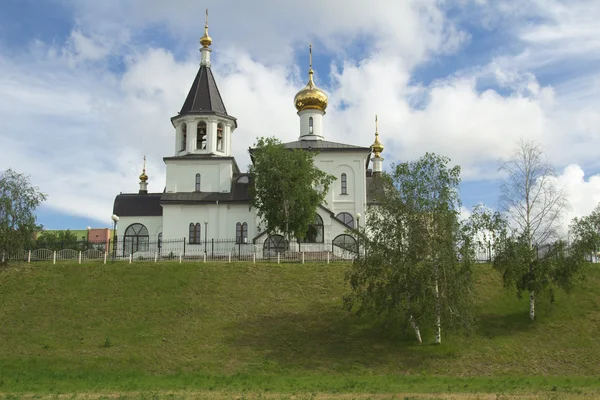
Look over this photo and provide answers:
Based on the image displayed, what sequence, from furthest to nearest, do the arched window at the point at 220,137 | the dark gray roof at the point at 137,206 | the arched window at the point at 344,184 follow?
the arched window at the point at 220,137 < the dark gray roof at the point at 137,206 < the arched window at the point at 344,184

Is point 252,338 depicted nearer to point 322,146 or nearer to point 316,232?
point 316,232

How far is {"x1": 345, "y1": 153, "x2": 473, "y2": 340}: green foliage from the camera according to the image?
21219mm

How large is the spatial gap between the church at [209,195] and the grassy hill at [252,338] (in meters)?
10.0

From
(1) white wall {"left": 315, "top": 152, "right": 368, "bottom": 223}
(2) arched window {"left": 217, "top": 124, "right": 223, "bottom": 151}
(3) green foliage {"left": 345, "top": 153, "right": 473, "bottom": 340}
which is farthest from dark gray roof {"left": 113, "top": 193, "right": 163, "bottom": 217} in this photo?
(3) green foliage {"left": 345, "top": 153, "right": 473, "bottom": 340}

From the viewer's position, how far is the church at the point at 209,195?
38656 mm

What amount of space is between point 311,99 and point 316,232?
10.6 meters

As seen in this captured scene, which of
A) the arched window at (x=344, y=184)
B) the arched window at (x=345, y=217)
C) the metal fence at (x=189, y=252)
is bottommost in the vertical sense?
the metal fence at (x=189, y=252)

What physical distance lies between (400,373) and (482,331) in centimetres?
481

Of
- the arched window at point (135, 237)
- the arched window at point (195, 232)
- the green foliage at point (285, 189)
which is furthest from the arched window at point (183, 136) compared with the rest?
the green foliage at point (285, 189)

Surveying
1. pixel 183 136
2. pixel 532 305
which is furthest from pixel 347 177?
pixel 532 305

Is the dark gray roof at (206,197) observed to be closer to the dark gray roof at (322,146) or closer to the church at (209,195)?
the church at (209,195)

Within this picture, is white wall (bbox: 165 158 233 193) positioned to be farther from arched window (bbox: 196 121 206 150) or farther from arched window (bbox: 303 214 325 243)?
arched window (bbox: 303 214 325 243)

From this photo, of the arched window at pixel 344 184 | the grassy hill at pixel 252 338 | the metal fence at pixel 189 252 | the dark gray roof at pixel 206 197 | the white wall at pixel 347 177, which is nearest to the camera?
the grassy hill at pixel 252 338

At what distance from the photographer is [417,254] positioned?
21.9 m
